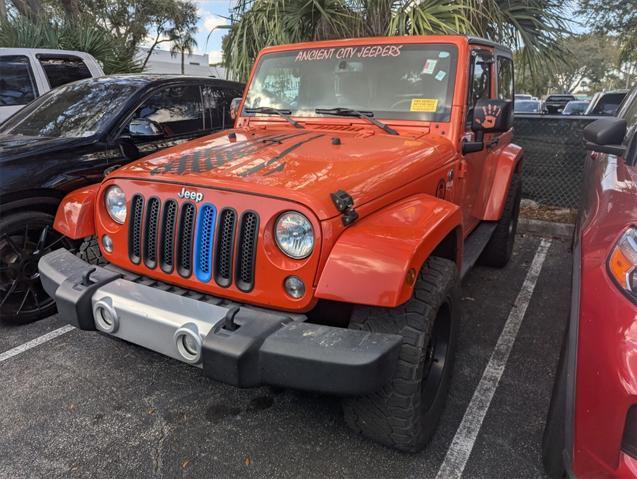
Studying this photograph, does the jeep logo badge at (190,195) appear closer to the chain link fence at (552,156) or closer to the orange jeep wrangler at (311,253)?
the orange jeep wrangler at (311,253)

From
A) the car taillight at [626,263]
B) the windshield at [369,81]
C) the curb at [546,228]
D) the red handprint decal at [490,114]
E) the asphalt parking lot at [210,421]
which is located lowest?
the asphalt parking lot at [210,421]

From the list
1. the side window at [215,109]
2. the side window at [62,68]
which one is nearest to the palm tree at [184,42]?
the side window at [62,68]

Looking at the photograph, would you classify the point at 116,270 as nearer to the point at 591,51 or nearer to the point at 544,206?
the point at 544,206

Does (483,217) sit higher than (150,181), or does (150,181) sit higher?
(150,181)

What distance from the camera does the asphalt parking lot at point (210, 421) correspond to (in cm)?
222

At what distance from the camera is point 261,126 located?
346 centimetres

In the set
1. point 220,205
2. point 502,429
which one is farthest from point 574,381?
point 220,205

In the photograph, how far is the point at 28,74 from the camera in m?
6.52

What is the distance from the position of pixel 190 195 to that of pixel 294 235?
0.55 metres

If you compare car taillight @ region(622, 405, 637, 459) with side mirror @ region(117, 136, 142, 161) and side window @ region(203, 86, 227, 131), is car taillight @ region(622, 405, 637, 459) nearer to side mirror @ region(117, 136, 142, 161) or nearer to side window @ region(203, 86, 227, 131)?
side mirror @ region(117, 136, 142, 161)

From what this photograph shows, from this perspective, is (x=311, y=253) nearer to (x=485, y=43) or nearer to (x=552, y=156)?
(x=485, y=43)

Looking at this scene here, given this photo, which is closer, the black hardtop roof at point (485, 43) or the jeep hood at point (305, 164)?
the jeep hood at point (305, 164)

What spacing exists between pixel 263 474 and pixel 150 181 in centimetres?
149

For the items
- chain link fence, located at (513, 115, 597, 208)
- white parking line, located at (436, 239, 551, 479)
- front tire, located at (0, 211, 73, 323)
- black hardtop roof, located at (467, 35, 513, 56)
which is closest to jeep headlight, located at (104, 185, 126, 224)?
front tire, located at (0, 211, 73, 323)
